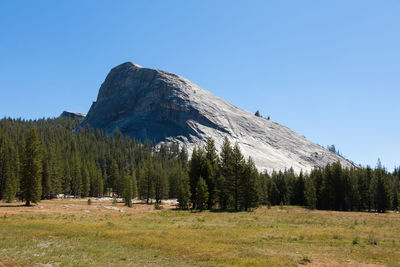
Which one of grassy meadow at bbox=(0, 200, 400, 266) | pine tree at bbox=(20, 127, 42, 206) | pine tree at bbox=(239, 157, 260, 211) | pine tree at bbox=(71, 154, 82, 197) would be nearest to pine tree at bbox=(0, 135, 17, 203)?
pine tree at bbox=(20, 127, 42, 206)

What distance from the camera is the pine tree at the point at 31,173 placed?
2098 inches

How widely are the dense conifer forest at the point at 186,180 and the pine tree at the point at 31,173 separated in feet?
0.55

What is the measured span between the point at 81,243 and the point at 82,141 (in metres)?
152

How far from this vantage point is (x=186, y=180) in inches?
2160

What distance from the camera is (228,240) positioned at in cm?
2073

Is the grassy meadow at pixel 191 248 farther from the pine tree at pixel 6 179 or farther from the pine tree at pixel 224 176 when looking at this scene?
the pine tree at pixel 6 179

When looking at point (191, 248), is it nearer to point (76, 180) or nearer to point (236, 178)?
point (236, 178)

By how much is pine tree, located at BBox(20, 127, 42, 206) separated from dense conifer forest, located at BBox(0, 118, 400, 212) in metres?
0.17

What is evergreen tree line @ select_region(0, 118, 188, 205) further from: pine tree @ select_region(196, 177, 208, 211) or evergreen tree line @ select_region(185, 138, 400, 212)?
pine tree @ select_region(196, 177, 208, 211)

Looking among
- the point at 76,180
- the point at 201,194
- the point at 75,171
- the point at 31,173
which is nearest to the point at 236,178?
the point at 201,194

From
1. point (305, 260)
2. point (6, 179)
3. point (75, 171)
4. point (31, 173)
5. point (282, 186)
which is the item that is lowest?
point (282, 186)

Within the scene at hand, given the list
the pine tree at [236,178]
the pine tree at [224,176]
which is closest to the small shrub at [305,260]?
the pine tree at [224,176]

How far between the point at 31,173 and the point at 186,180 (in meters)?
31.2

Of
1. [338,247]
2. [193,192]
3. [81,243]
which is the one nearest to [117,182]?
[193,192]
